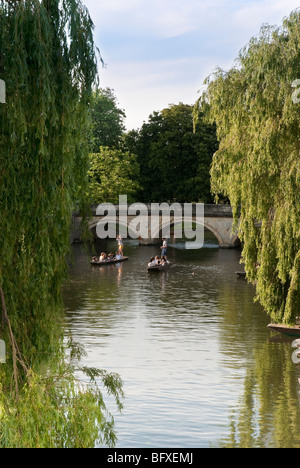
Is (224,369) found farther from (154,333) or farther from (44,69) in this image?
(44,69)

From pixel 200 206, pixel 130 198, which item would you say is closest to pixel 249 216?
pixel 200 206

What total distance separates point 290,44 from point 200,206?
35423 millimetres

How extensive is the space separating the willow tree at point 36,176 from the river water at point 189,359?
102 cm

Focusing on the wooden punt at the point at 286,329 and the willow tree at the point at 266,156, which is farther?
the wooden punt at the point at 286,329

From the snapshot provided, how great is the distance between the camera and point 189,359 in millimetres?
19500

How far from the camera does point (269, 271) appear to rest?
19891mm

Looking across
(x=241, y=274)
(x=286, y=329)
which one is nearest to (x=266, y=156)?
(x=286, y=329)

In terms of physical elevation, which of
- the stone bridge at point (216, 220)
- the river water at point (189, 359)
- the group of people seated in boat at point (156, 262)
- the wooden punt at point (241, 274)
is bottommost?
the river water at point (189, 359)

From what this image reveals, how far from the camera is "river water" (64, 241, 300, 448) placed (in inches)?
→ 550

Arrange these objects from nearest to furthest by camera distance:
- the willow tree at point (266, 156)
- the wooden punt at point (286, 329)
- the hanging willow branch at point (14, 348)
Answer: the hanging willow branch at point (14, 348)
the willow tree at point (266, 156)
the wooden punt at point (286, 329)

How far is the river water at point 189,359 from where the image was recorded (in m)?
14.0

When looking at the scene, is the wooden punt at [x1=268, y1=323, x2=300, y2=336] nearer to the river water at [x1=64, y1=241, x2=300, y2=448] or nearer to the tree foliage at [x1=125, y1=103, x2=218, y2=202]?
the river water at [x1=64, y1=241, x2=300, y2=448]

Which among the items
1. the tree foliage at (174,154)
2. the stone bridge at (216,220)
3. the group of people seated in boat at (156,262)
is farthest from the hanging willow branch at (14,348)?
the tree foliage at (174,154)

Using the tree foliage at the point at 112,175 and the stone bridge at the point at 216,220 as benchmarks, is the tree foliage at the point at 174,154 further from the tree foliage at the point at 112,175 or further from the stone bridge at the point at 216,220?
the stone bridge at the point at 216,220
